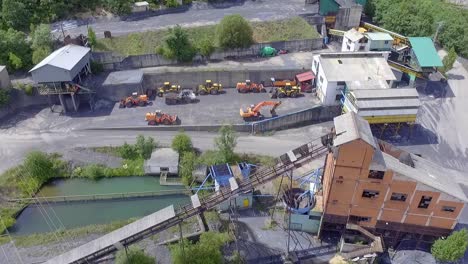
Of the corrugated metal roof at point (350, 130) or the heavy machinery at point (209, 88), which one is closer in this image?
the corrugated metal roof at point (350, 130)

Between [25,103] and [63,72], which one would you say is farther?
[25,103]

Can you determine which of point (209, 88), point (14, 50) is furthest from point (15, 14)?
point (209, 88)

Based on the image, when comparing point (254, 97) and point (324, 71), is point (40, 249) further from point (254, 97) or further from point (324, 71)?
point (324, 71)

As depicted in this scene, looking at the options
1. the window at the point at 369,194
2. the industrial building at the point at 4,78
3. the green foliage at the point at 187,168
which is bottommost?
the green foliage at the point at 187,168

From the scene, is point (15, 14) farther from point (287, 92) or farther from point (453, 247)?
point (453, 247)

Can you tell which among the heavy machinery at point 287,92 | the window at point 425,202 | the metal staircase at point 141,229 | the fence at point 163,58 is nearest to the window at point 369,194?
the window at point 425,202

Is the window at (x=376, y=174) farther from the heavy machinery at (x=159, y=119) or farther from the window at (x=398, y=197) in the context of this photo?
the heavy machinery at (x=159, y=119)

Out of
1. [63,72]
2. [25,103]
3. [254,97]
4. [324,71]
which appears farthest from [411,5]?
A: [25,103]
